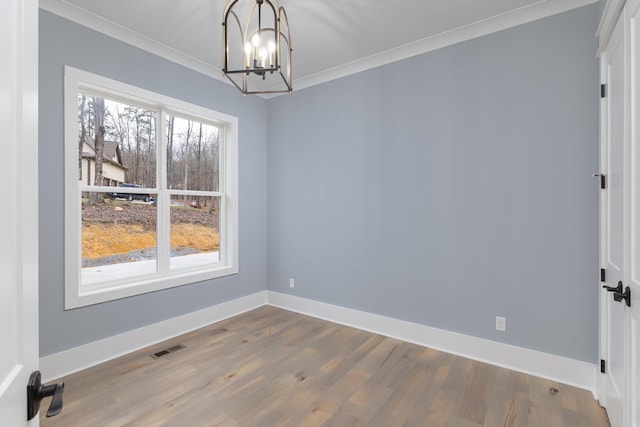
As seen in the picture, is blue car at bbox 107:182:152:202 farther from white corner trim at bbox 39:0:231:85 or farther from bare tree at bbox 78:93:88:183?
white corner trim at bbox 39:0:231:85

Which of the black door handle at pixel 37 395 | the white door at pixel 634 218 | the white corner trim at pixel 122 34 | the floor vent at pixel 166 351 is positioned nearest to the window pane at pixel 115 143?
the white corner trim at pixel 122 34

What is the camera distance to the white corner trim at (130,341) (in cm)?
247

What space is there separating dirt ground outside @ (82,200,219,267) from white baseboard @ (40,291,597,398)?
73cm

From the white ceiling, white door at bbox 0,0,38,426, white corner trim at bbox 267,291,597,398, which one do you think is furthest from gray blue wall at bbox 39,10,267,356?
white door at bbox 0,0,38,426

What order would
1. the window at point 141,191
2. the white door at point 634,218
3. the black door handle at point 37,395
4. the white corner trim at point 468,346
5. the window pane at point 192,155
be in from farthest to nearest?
the window pane at point 192,155 → the window at point 141,191 → the white corner trim at point 468,346 → the white door at point 634,218 → the black door handle at point 37,395

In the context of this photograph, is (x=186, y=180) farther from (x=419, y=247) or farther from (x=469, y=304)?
(x=469, y=304)

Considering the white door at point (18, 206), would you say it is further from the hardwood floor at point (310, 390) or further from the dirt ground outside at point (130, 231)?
the dirt ground outside at point (130, 231)

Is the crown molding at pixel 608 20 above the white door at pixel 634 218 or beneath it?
above

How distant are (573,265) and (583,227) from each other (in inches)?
11.9

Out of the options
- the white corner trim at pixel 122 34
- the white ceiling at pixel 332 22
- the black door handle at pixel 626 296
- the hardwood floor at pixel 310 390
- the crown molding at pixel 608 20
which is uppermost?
the white ceiling at pixel 332 22

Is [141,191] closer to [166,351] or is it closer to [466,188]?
[166,351]

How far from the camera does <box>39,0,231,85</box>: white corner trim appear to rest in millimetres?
2454

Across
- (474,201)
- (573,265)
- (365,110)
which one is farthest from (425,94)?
(573,265)

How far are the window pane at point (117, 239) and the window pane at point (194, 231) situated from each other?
0.25 metres
